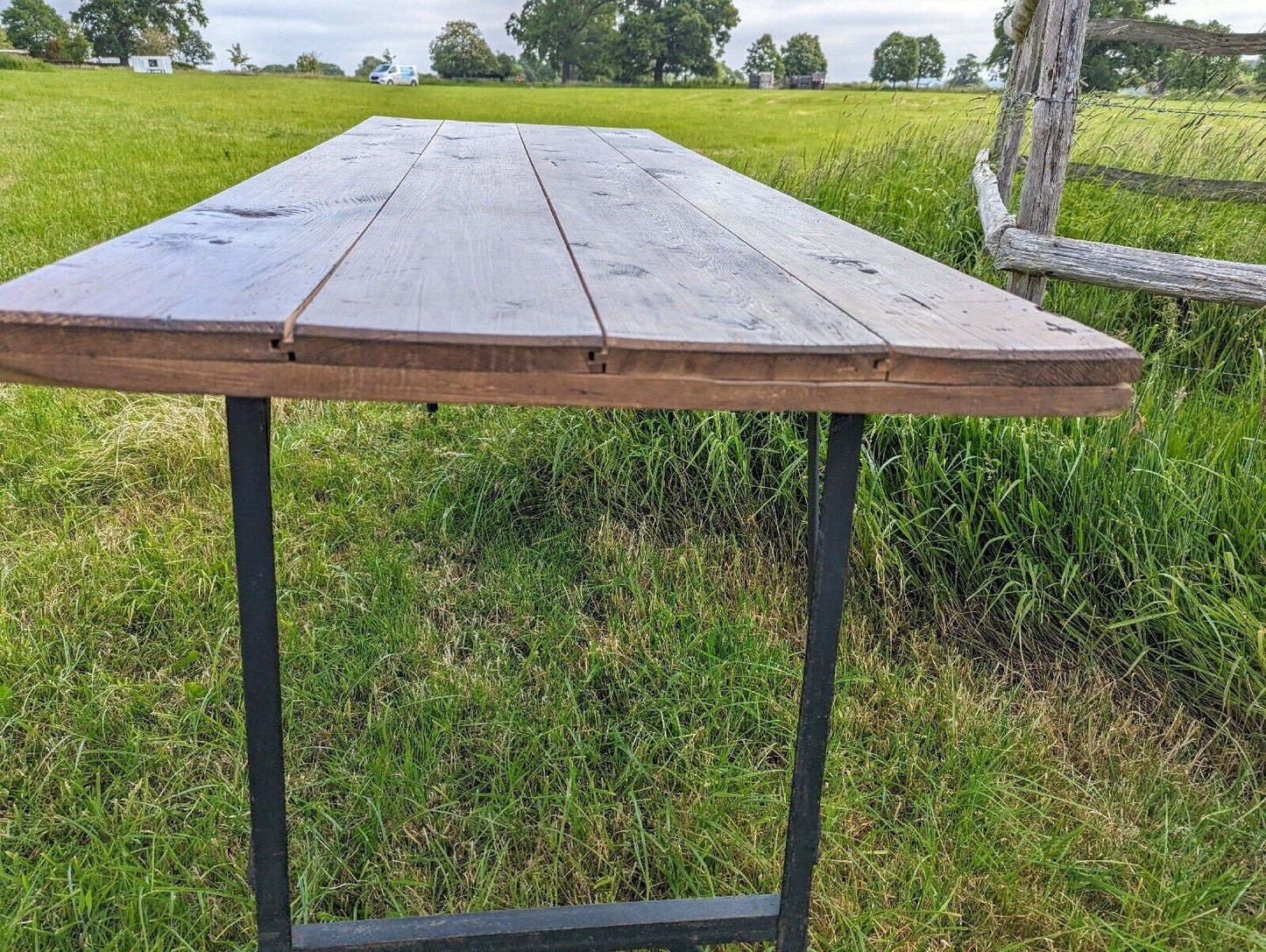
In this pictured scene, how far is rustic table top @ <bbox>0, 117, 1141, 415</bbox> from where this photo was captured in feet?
2.70

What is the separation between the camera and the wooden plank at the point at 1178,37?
3982mm

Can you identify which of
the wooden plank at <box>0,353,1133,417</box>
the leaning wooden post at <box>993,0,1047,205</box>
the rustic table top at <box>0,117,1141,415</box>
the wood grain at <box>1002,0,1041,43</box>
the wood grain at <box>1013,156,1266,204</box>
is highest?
the wood grain at <box>1002,0,1041,43</box>

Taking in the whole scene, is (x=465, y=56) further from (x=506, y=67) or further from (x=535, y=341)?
(x=535, y=341)

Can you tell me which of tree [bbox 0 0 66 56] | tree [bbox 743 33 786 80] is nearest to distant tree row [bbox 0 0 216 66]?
tree [bbox 0 0 66 56]

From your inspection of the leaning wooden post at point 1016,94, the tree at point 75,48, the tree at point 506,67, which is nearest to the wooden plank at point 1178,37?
the leaning wooden post at point 1016,94

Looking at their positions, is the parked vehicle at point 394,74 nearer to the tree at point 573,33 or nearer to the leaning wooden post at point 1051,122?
the tree at point 573,33

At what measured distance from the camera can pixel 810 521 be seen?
4.83 feet

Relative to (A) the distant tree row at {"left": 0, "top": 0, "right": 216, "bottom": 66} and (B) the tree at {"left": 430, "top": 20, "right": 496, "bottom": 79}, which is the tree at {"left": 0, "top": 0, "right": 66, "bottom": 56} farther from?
(B) the tree at {"left": 430, "top": 20, "right": 496, "bottom": 79}

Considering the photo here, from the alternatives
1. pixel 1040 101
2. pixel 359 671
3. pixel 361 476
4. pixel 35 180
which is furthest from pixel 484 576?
pixel 35 180

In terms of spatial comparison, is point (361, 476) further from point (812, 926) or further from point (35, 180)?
point (35, 180)

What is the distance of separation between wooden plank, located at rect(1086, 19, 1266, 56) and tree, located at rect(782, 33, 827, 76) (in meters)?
75.0

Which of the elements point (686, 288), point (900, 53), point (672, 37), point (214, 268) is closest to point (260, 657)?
point (214, 268)

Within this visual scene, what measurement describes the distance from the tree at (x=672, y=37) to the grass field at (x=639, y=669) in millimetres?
69340

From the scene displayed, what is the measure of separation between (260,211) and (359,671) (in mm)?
1084
